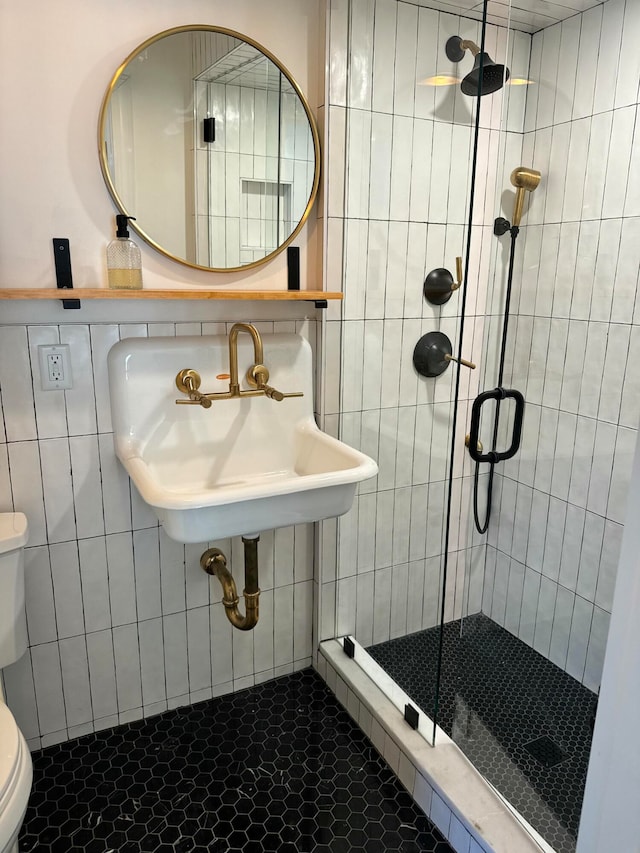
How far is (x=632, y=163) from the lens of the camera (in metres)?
1.47

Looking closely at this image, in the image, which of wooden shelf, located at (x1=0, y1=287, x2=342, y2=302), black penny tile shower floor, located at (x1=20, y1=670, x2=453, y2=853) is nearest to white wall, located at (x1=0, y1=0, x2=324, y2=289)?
wooden shelf, located at (x1=0, y1=287, x2=342, y2=302)

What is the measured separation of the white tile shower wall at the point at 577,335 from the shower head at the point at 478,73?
0.09 m

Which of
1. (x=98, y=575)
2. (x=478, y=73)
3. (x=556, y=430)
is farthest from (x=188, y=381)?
A: (x=478, y=73)

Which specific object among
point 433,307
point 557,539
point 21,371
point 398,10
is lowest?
point 557,539

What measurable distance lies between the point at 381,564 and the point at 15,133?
1.62 meters

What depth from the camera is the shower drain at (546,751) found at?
1.49 meters

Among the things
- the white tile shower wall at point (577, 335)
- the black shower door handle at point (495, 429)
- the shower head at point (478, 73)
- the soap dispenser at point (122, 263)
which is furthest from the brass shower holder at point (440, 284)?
the soap dispenser at point (122, 263)

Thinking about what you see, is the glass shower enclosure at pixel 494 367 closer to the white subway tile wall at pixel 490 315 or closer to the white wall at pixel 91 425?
the white subway tile wall at pixel 490 315

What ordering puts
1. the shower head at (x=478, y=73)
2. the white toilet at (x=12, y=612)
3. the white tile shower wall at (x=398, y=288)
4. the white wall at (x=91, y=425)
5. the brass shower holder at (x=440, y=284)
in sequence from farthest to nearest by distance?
the brass shower holder at (x=440, y=284), the white tile shower wall at (x=398, y=288), the shower head at (x=478, y=73), the white wall at (x=91, y=425), the white toilet at (x=12, y=612)

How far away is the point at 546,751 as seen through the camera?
152 centimetres

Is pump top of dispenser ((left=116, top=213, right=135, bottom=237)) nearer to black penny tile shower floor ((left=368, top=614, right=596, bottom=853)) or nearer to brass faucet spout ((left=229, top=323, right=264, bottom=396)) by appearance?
brass faucet spout ((left=229, top=323, right=264, bottom=396))


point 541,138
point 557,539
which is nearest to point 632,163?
point 541,138

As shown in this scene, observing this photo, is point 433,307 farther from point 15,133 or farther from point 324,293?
point 15,133

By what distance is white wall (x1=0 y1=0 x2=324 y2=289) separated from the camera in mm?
1479
